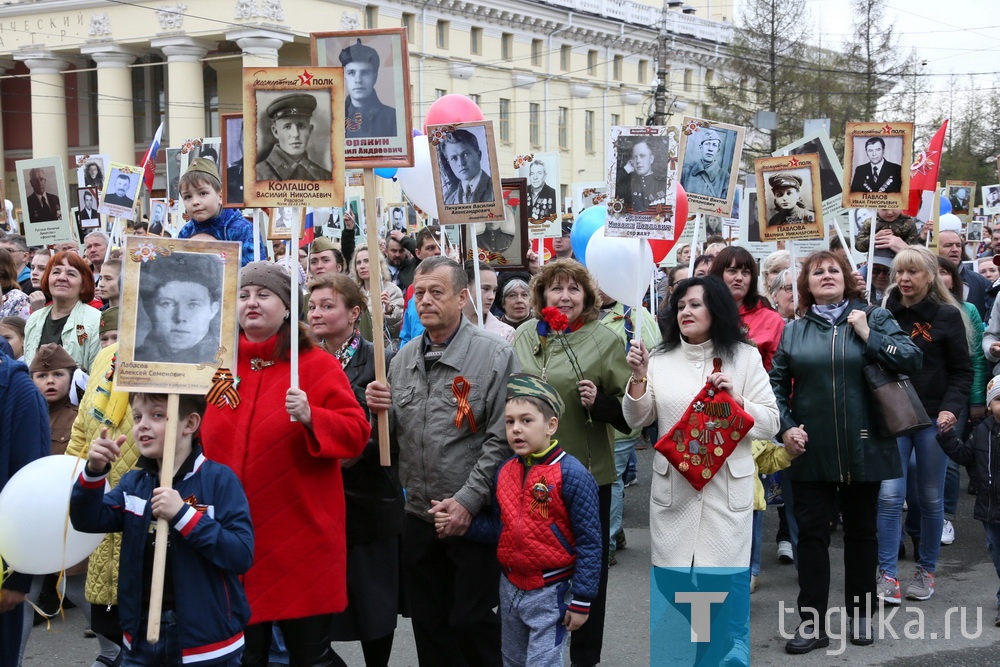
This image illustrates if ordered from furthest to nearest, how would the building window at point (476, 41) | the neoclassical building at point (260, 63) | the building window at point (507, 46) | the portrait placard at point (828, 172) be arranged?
the building window at point (507, 46), the building window at point (476, 41), the neoclassical building at point (260, 63), the portrait placard at point (828, 172)

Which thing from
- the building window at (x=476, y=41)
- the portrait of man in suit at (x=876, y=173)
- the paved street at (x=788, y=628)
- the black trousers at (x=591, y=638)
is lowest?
the paved street at (x=788, y=628)

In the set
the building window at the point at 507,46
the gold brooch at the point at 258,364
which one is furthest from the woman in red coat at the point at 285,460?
the building window at the point at 507,46

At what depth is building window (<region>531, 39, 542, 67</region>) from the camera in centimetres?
5484

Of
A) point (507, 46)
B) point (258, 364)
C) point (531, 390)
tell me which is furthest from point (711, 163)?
Result: point (507, 46)

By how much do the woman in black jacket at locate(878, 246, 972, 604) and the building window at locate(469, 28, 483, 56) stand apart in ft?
150

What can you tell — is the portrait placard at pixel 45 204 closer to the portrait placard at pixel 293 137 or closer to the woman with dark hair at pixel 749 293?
the woman with dark hair at pixel 749 293

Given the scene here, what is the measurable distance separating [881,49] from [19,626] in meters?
39.3

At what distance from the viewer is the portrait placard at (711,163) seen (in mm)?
7781

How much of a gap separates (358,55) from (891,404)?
126 inches

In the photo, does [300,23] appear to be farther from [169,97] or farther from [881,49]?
[881,49]

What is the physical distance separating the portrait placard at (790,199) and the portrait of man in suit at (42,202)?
28.3 feet

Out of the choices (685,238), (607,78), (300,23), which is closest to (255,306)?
(685,238)

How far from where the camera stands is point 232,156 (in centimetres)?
834

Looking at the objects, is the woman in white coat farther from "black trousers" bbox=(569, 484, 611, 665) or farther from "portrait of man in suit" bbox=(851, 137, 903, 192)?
"portrait of man in suit" bbox=(851, 137, 903, 192)
